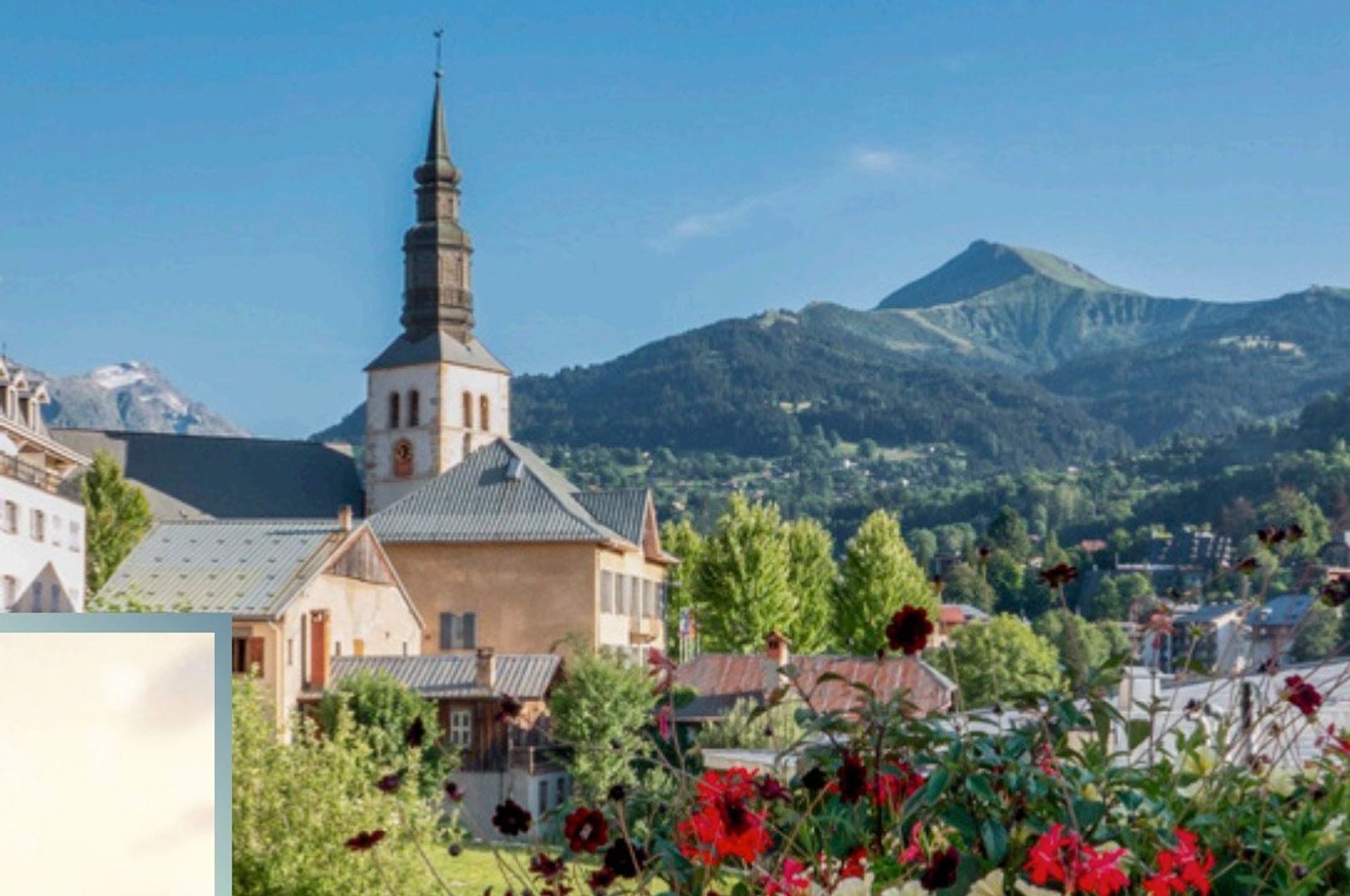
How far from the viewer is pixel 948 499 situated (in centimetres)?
8625

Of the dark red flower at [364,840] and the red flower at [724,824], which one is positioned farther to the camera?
the dark red flower at [364,840]

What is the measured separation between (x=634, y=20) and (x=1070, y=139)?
137 feet

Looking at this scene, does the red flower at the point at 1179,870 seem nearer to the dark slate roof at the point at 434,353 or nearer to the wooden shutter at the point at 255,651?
the wooden shutter at the point at 255,651

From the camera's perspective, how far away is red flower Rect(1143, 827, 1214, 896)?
1.80 metres

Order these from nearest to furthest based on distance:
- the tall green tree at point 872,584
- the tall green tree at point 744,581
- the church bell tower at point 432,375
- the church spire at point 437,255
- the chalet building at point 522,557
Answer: the chalet building at point 522,557, the tall green tree at point 744,581, the tall green tree at point 872,584, the church bell tower at point 432,375, the church spire at point 437,255

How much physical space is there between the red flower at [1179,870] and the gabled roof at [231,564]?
85.3ft

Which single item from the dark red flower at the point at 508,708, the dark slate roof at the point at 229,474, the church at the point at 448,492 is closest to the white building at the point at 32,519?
the church at the point at 448,492

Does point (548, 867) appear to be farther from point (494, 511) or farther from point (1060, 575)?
point (494, 511)

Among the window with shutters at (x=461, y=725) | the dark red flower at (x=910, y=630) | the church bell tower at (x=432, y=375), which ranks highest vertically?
the church bell tower at (x=432, y=375)

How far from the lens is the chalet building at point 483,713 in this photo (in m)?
28.4

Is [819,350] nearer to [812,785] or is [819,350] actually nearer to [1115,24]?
[1115,24]

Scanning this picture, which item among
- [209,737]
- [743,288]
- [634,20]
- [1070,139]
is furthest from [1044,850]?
[743,288]

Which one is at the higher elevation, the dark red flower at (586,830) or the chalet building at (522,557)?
the dark red flower at (586,830)

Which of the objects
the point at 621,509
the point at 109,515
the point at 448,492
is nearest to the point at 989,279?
the point at 448,492
